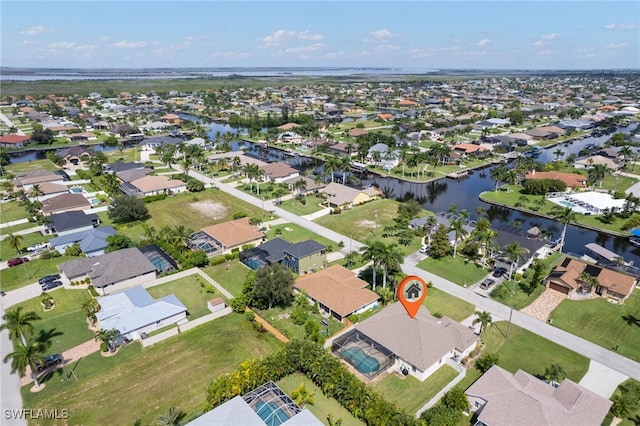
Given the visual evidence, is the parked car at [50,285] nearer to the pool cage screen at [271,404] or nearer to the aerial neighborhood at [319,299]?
the aerial neighborhood at [319,299]

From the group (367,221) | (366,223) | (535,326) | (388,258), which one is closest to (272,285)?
(388,258)

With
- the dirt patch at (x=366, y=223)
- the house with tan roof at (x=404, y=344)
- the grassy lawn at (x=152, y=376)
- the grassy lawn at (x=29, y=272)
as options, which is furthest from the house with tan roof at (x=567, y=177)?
the grassy lawn at (x=29, y=272)

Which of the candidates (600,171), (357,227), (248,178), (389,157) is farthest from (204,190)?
(600,171)

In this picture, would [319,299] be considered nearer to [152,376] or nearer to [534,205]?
[152,376]

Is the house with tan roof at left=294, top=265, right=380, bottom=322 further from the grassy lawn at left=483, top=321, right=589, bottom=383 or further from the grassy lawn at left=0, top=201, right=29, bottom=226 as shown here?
the grassy lawn at left=0, top=201, right=29, bottom=226

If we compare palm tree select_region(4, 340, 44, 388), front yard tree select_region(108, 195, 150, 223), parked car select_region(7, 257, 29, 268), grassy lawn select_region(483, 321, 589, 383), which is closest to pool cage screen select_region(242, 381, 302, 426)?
palm tree select_region(4, 340, 44, 388)

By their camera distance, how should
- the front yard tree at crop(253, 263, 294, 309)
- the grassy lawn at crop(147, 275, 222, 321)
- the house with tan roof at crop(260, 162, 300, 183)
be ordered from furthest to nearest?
1. the house with tan roof at crop(260, 162, 300, 183)
2. the grassy lawn at crop(147, 275, 222, 321)
3. the front yard tree at crop(253, 263, 294, 309)
